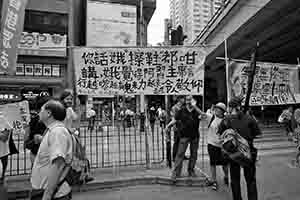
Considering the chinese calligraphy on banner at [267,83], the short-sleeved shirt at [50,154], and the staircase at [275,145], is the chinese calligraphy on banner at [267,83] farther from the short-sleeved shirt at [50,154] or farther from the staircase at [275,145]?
the staircase at [275,145]

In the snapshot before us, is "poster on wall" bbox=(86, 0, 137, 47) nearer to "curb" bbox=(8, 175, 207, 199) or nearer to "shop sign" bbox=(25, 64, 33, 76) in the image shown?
"shop sign" bbox=(25, 64, 33, 76)

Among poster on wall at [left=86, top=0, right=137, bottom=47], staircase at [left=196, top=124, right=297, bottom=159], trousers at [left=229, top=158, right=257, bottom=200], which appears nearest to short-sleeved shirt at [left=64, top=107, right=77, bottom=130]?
trousers at [left=229, top=158, right=257, bottom=200]

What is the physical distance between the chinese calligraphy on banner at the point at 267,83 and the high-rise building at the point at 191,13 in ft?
18.1

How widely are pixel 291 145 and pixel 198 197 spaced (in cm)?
663

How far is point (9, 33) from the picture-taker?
139 inches

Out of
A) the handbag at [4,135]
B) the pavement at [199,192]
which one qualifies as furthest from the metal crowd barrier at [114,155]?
the pavement at [199,192]

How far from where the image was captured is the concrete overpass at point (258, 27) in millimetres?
10820

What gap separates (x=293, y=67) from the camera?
15.7 ft

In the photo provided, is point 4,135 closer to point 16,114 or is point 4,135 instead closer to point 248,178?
point 16,114

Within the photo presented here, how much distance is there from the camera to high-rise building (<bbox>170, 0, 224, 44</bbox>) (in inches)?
609

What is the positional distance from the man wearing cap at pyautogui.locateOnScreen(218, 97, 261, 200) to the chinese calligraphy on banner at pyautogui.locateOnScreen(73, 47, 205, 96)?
1.53 metres

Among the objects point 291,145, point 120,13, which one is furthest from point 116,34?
point 291,145

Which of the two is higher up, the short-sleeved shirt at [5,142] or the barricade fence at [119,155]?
the short-sleeved shirt at [5,142]

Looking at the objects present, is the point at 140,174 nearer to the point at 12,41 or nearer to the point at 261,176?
the point at 261,176
